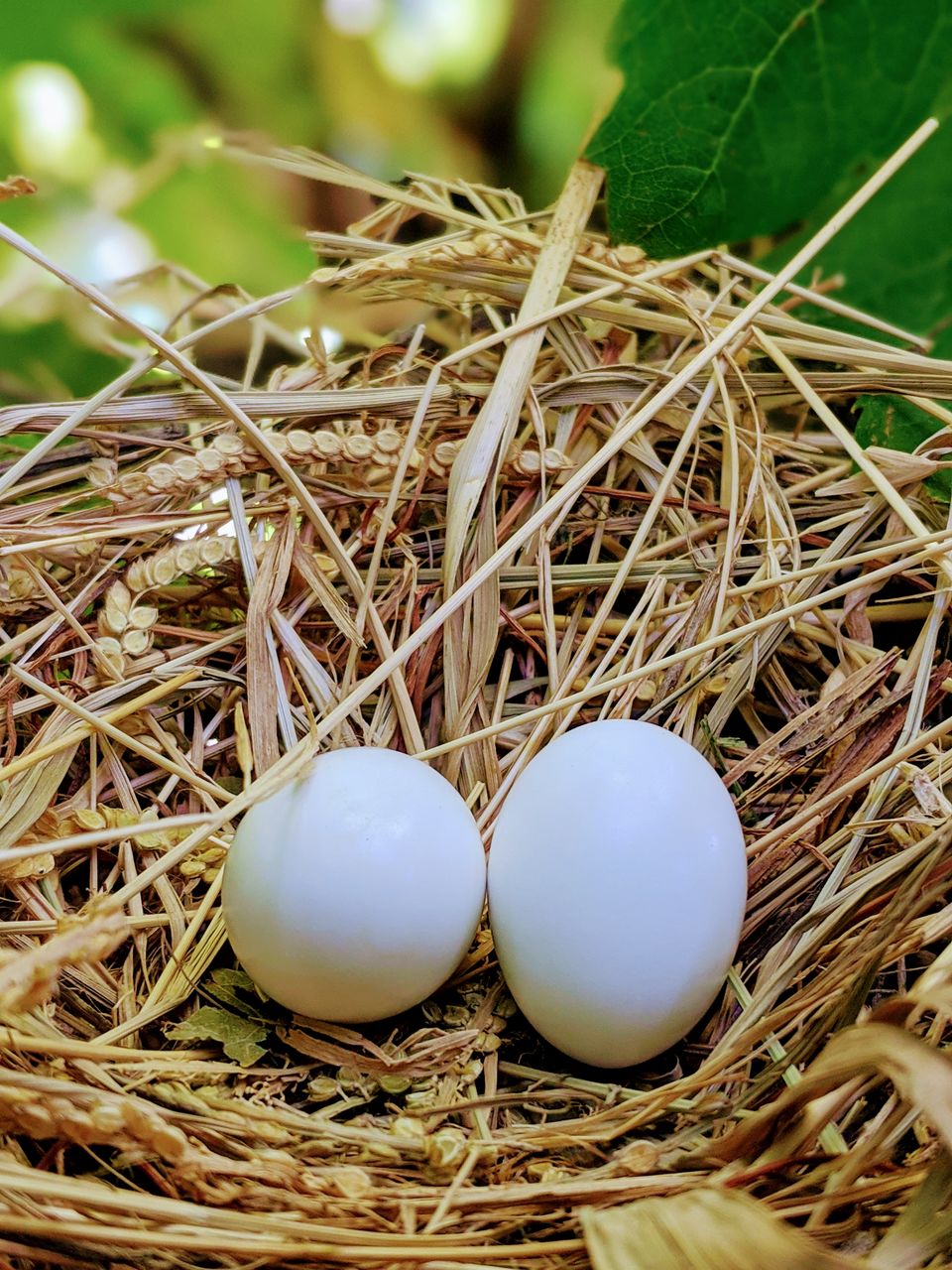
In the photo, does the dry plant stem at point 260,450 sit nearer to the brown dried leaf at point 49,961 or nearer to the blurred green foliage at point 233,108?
the brown dried leaf at point 49,961

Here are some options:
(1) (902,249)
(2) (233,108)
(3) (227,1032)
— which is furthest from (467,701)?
(2) (233,108)

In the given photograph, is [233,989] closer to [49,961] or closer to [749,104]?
[49,961]

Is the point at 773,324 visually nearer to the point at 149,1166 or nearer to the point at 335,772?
the point at 335,772

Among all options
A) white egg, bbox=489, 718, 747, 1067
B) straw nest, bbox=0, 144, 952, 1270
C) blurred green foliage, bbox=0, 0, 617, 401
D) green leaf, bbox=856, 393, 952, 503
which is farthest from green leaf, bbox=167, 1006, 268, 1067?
blurred green foliage, bbox=0, 0, 617, 401

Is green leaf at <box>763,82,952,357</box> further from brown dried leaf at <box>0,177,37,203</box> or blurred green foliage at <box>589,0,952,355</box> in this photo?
brown dried leaf at <box>0,177,37,203</box>

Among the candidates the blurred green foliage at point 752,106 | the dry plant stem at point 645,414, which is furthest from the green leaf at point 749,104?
the dry plant stem at point 645,414

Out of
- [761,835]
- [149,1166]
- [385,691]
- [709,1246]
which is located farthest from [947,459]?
[149,1166]
